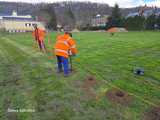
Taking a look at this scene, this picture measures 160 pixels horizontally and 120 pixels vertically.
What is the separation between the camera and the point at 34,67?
12.7m

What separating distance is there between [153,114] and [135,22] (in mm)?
69096

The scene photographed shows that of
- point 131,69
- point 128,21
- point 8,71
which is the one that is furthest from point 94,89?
point 128,21

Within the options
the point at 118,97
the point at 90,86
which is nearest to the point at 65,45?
the point at 90,86

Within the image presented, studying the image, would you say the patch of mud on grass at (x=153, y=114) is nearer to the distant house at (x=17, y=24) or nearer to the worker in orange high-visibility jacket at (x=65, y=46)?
the worker in orange high-visibility jacket at (x=65, y=46)

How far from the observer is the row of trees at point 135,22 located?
68.8 meters

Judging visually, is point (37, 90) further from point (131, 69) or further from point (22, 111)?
point (131, 69)

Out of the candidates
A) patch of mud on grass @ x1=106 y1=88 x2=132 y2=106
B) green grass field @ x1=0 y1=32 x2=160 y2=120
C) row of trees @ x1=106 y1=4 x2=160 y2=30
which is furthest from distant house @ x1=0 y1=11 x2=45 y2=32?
patch of mud on grass @ x1=106 y1=88 x2=132 y2=106

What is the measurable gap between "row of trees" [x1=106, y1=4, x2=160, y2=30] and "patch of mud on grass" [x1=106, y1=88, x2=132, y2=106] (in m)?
63.2

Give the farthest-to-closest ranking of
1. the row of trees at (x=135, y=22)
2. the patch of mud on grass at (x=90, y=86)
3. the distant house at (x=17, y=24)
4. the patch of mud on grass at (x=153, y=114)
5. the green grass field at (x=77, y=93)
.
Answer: the distant house at (x=17, y=24) < the row of trees at (x=135, y=22) < the patch of mud on grass at (x=90, y=86) < the green grass field at (x=77, y=93) < the patch of mud on grass at (x=153, y=114)

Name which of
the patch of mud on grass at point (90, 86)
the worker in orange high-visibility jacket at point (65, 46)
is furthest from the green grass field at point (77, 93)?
the worker in orange high-visibility jacket at point (65, 46)

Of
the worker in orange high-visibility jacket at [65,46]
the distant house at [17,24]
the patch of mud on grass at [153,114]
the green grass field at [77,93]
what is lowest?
the patch of mud on grass at [153,114]

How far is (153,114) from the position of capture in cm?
633

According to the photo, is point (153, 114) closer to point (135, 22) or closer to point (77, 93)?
point (77, 93)

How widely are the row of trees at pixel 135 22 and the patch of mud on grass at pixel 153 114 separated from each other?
6429cm
